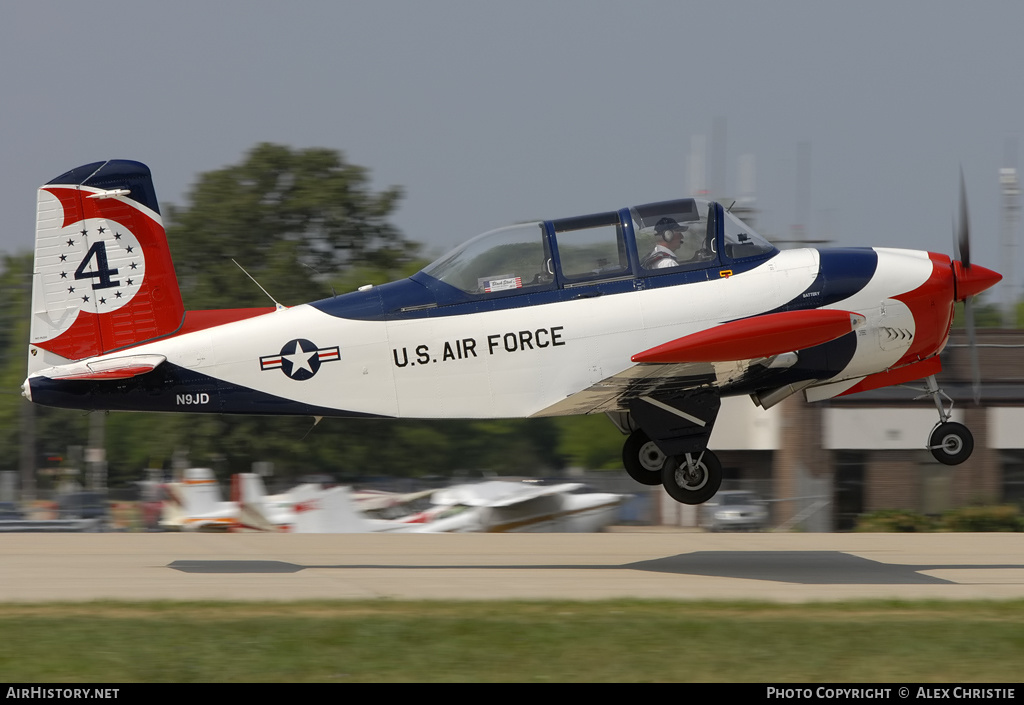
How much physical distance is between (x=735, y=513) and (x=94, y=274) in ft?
47.7

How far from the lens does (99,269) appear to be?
1122 centimetres

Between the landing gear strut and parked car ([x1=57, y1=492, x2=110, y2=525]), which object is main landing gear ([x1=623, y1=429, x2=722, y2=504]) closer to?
the landing gear strut

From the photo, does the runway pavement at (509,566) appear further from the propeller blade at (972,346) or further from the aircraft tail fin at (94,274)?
the aircraft tail fin at (94,274)

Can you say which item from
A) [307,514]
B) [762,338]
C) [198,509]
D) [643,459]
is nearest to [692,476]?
[643,459]

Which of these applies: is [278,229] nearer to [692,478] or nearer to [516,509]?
[516,509]

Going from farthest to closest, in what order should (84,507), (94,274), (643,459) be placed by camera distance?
(84,507) → (643,459) → (94,274)

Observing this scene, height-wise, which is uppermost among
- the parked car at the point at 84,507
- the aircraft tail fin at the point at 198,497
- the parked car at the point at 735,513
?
the aircraft tail fin at the point at 198,497

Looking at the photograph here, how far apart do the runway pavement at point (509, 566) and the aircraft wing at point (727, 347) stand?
83.5 inches

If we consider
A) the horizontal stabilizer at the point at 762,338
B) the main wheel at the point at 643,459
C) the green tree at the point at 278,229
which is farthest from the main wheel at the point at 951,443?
the green tree at the point at 278,229

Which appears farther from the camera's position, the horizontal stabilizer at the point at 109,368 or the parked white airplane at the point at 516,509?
the parked white airplane at the point at 516,509

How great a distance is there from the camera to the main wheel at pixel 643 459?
1255cm
